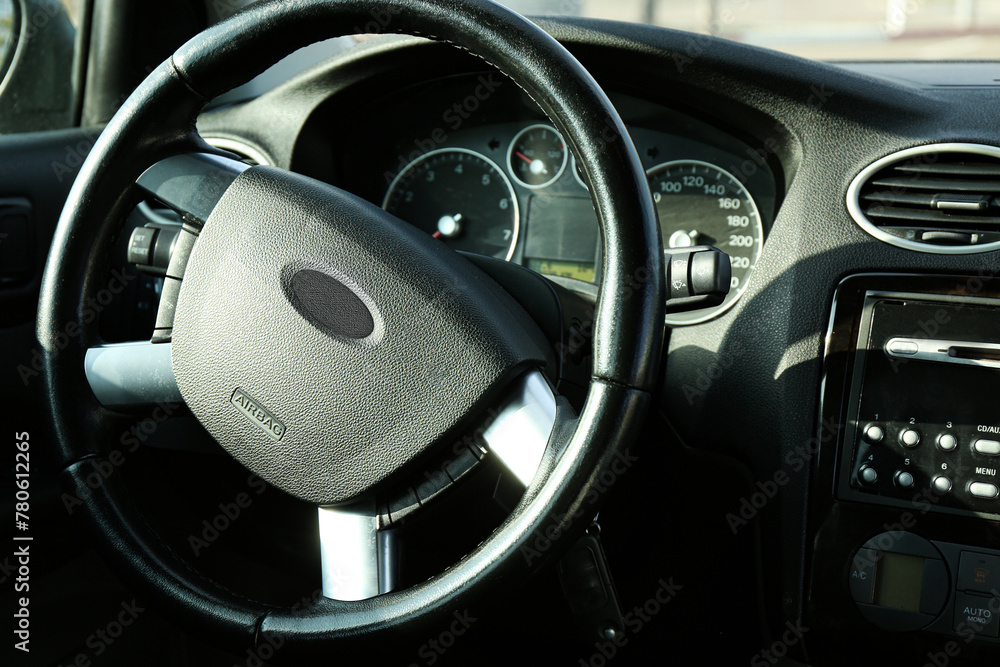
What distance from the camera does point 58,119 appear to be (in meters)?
1.64

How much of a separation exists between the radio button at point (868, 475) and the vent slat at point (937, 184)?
36cm

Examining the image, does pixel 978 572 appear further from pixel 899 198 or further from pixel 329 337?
pixel 329 337

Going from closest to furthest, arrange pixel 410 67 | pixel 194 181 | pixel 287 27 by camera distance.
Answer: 1. pixel 287 27
2. pixel 194 181
3. pixel 410 67

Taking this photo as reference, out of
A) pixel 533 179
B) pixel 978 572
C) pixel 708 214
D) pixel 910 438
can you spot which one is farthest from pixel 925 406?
pixel 533 179

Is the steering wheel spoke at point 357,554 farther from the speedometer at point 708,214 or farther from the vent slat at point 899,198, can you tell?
the vent slat at point 899,198

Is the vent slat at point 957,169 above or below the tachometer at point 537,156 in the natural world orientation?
above

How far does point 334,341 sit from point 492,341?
0.15m

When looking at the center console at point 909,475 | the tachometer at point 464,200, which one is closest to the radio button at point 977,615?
the center console at point 909,475

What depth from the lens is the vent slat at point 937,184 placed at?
43.2 inches

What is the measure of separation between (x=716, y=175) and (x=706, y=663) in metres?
0.77

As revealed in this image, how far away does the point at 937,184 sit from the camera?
1119 mm

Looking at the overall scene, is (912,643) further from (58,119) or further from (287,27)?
(58,119)

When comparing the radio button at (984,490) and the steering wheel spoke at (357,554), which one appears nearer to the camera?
the steering wheel spoke at (357,554)

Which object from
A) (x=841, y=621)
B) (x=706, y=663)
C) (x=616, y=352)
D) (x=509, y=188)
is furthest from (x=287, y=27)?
(x=706, y=663)
